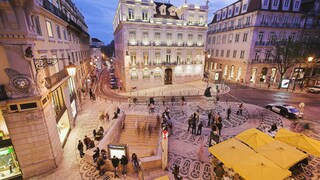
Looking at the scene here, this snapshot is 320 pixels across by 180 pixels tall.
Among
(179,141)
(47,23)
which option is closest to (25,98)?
(47,23)

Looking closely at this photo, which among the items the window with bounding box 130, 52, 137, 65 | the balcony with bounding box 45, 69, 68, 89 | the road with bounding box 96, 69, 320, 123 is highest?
the window with bounding box 130, 52, 137, 65

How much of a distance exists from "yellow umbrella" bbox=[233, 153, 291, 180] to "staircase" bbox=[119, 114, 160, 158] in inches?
326

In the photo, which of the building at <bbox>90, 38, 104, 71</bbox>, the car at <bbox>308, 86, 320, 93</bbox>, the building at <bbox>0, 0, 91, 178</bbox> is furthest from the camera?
the building at <bbox>90, 38, 104, 71</bbox>

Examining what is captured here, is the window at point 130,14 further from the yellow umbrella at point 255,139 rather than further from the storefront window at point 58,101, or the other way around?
the yellow umbrella at point 255,139

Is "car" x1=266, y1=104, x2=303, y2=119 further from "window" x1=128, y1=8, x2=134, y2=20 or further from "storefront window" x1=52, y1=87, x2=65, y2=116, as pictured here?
"window" x1=128, y1=8, x2=134, y2=20

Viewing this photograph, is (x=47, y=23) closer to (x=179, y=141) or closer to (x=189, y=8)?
(x=179, y=141)

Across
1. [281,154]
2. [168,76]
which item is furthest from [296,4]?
[281,154]

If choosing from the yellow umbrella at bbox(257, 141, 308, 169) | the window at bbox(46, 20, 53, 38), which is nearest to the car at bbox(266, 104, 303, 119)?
the yellow umbrella at bbox(257, 141, 308, 169)

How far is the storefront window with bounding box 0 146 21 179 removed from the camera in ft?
29.6

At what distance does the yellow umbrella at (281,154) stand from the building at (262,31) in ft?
88.1

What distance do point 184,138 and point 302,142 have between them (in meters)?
8.25

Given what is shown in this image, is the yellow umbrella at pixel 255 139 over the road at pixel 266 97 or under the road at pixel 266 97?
over

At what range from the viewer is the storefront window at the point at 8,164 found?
9025mm

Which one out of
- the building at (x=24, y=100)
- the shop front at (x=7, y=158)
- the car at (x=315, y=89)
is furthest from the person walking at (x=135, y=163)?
the car at (x=315, y=89)
